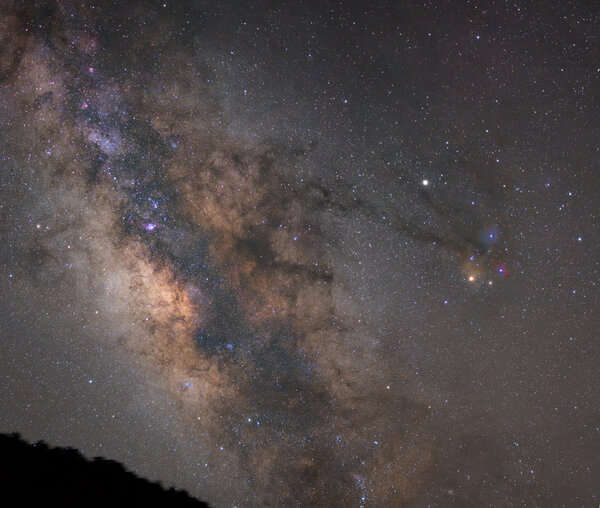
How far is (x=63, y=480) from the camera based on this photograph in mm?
4121

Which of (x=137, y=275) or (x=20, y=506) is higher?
(x=137, y=275)

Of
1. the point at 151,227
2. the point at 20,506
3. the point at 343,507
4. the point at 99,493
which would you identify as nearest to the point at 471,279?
the point at 343,507

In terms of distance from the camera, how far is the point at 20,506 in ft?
11.7

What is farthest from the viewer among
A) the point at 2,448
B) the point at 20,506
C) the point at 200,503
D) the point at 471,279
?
the point at 471,279

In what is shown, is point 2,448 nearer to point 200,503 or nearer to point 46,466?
point 46,466

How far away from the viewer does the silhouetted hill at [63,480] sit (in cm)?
377

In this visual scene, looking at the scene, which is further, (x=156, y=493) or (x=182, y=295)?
(x=182, y=295)

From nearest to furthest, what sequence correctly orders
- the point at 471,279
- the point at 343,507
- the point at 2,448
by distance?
the point at 2,448 → the point at 471,279 → the point at 343,507

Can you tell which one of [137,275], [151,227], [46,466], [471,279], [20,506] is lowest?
[20,506]

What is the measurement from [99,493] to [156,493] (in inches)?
34.3

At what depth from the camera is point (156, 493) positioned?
16.3 ft

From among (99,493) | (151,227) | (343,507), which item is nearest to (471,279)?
(343,507)

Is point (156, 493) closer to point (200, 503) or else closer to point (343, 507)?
point (200, 503)

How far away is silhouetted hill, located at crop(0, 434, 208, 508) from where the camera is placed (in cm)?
377
